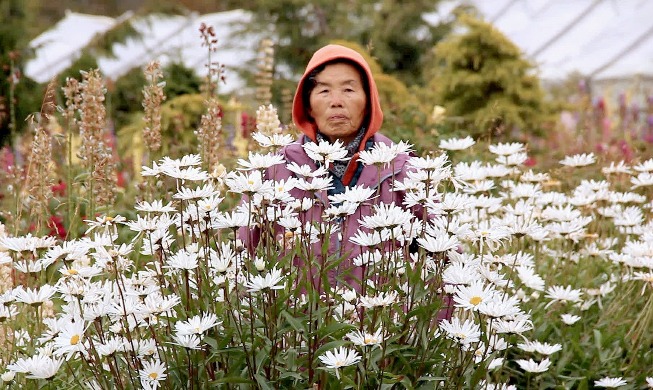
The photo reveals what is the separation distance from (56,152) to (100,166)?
3.93 m

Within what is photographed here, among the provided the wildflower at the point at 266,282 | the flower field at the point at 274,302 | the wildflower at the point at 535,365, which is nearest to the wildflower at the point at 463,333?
the flower field at the point at 274,302

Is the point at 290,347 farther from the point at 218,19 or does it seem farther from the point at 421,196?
the point at 218,19

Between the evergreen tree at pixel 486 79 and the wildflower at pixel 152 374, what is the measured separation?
624 centimetres

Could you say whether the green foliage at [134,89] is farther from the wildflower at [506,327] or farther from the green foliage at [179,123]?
the wildflower at [506,327]

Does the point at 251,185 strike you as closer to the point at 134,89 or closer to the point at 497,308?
the point at 497,308

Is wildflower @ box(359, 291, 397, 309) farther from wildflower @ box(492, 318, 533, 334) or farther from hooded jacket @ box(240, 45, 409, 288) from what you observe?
hooded jacket @ box(240, 45, 409, 288)

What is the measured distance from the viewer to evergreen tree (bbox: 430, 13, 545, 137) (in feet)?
26.6

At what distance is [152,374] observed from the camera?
6.65ft

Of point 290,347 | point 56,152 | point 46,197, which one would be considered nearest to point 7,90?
point 56,152

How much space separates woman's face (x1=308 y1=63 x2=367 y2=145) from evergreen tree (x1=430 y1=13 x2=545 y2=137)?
4.85m

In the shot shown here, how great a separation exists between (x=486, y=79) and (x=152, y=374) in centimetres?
647

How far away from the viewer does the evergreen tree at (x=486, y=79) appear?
26.6 feet

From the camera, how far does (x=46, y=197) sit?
9.70ft

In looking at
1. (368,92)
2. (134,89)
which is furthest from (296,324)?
(134,89)
